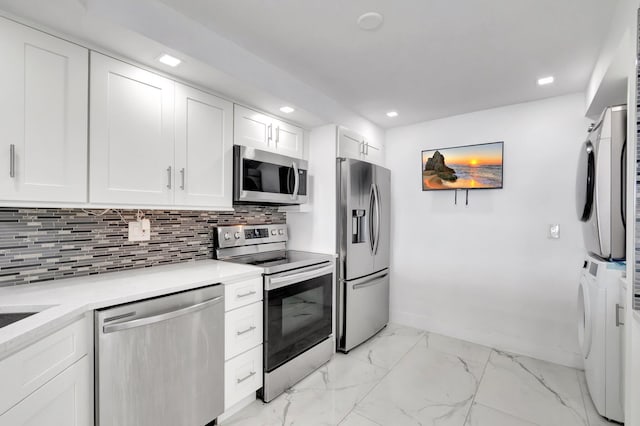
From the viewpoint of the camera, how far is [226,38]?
1.84 metres

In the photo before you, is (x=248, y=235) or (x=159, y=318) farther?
(x=248, y=235)

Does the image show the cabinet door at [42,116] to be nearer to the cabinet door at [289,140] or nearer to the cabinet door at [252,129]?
the cabinet door at [252,129]

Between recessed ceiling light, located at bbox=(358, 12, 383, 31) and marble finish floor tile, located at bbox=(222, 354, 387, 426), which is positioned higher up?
recessed ceiling light, located at bbox=(358, 12, 383, 31)

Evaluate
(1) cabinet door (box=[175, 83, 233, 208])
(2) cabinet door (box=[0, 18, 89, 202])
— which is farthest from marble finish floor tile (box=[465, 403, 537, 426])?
(2) cabinet door (box=[0, 18, 89, 202])

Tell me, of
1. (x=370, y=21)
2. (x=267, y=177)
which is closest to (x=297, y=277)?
(x=267, y=177)

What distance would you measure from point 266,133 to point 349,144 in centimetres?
90

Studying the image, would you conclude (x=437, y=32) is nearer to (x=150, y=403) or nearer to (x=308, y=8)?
(x=308, y=8)

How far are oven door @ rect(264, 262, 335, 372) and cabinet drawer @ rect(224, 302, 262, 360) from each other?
0.06 m

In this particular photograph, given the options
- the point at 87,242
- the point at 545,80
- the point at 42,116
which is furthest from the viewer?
the point at 545,80

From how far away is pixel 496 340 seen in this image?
9.66 ft

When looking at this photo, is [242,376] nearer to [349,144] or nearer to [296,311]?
[296,311]

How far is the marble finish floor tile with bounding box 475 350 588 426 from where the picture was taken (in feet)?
6.43

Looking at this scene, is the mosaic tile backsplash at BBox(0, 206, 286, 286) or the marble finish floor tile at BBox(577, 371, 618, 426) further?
the marble finish floor tile at BBox(577, 371, 618, 426)

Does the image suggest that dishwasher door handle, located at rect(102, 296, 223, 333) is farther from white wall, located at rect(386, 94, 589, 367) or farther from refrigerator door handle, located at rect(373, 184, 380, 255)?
white wall, located at rect(386, 94, 589, 367)
